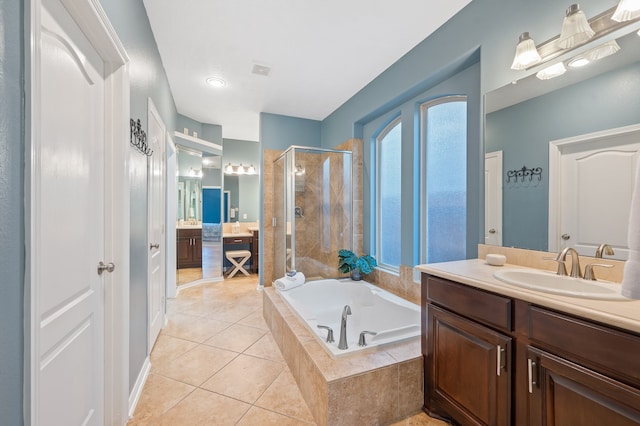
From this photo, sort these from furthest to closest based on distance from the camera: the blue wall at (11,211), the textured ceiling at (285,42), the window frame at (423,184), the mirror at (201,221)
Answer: the mirror at (201,221)
the window frame at (423,184)
the textured ceiling at (285,42)
the blue wall at (11,211)

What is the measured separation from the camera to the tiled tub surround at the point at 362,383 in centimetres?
145

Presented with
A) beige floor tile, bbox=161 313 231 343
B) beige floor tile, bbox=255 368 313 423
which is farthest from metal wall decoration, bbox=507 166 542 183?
beige floor tile, bbox=161 313 231 343

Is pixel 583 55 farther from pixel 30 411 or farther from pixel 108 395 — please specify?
pixel 108 395

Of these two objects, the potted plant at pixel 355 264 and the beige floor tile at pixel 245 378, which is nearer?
the beige floor tile at pixel 245 378

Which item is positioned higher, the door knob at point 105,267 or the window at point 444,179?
the window at point 444,179

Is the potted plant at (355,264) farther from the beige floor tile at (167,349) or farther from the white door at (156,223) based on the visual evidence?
the white door at (156,223)

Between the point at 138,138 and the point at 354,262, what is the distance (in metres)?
2.39

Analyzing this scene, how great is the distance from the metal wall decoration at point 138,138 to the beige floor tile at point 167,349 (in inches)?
65.8

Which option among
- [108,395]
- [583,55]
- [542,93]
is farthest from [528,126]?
[108,395]

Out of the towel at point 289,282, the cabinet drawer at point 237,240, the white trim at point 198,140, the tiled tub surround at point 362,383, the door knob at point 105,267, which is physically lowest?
the tiled tub surround at point 362,383

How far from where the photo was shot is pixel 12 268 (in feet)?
2.20

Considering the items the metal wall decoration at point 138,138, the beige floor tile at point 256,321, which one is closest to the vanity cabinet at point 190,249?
the beige floor tile at point 256,321

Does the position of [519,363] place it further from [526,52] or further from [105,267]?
[105,267]

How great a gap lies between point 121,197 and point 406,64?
2.51m
